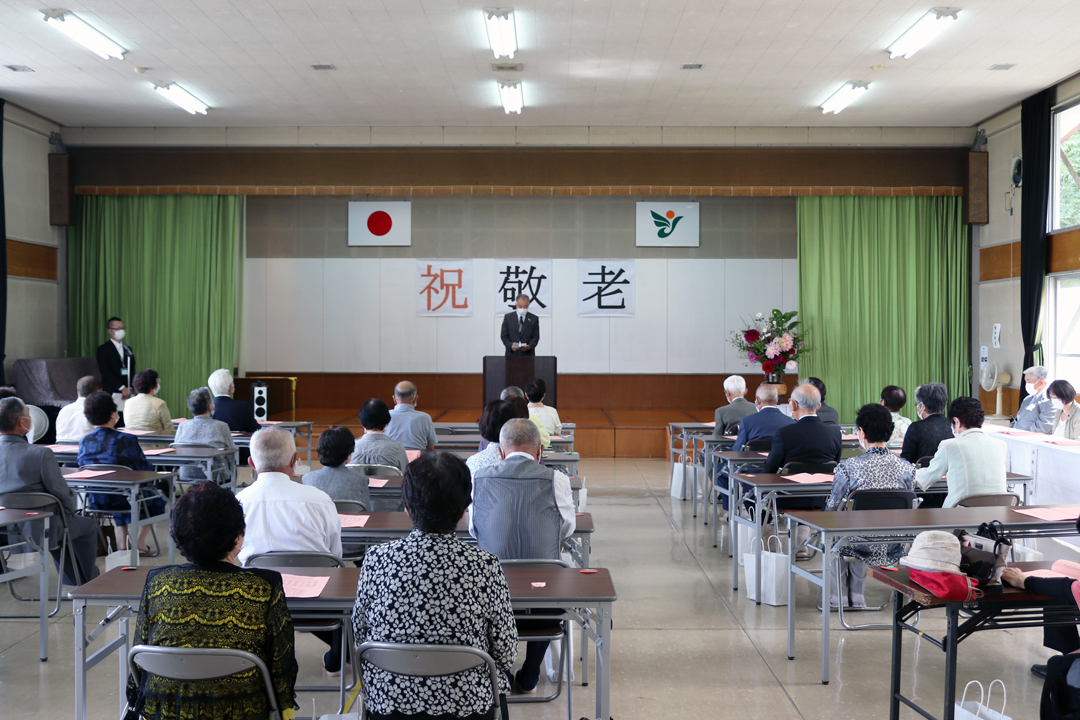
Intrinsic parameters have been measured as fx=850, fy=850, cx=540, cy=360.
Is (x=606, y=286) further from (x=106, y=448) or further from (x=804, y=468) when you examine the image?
(x=106, y=448)

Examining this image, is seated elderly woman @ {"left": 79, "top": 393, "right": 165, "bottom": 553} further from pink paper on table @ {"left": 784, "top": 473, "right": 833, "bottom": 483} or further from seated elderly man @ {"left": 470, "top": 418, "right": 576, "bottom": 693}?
pink paper on table @ {"left": 784, "top": 473, "right": 833, "bottom": 483}

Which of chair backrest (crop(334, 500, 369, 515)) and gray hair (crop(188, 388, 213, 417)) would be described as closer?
chair backrest (crop(334, 500, 369, 515))

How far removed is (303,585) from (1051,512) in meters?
3.11

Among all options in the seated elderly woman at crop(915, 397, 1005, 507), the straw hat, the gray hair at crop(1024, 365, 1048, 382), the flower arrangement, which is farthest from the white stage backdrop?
the straw hat

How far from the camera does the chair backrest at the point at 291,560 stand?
2895 mm

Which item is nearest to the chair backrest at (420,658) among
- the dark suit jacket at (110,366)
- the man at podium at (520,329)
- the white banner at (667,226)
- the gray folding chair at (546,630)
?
the gray folding chair at (546,630)

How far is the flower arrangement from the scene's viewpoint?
10703 mm

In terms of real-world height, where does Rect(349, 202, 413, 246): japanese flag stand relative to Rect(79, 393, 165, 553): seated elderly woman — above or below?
above

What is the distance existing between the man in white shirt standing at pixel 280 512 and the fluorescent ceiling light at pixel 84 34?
5772 mm

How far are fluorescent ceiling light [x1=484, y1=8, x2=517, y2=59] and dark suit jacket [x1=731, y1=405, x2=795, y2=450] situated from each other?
3.89m

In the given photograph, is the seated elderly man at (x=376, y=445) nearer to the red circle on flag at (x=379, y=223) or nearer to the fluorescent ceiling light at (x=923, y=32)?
the fluorescent ceiling light at (x=923, y=32)

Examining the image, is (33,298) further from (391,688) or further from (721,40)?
(391,688)

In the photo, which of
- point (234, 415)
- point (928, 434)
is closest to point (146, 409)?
point (234, 415)

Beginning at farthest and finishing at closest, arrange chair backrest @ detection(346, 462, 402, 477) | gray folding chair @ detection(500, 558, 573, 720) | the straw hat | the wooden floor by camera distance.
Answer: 1. the wooden floor
2. chair backrest @ detection(346, 462, 402, 477)
3. gray folding chair @ detection(500, 558, 573, 720)
4. the straw hat
